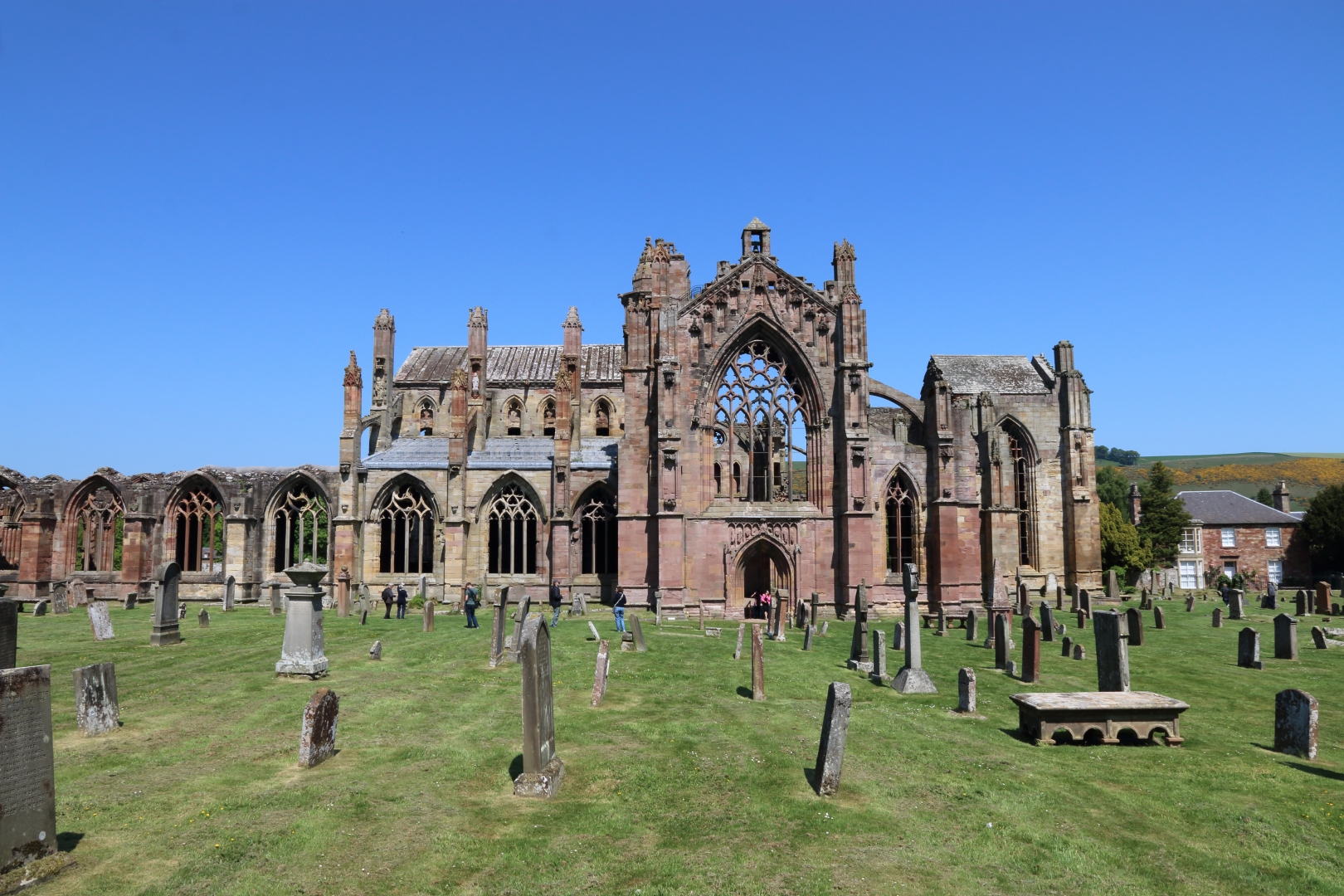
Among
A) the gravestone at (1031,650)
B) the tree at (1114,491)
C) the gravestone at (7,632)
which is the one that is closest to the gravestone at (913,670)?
the gravestone at (1031,650)

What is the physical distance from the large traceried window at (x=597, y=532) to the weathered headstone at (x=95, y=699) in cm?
2662

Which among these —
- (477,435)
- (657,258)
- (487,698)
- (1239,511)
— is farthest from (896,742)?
A: (1239,511)

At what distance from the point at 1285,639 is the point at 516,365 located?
137 ft

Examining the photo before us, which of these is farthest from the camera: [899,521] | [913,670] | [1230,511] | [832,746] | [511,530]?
[1230,511]

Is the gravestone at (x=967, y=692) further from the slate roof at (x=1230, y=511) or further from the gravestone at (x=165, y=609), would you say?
the slate roof at (x=1230, y=511)

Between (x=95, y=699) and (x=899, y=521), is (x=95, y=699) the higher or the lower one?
the lower one

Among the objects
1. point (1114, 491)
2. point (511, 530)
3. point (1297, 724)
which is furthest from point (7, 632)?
point (1114, 491)

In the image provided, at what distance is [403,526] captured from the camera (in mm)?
39125

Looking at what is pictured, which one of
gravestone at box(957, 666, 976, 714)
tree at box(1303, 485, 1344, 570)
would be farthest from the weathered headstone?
tree at box(1303, 485, 1344, 570)

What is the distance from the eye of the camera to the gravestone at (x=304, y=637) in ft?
50.9

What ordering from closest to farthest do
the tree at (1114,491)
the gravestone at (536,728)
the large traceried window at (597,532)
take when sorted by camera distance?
the gravestone at (536,728)
the large traceried window at (597,532)
the tree at (1114,491)

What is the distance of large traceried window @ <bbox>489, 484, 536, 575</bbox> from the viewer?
38.3m

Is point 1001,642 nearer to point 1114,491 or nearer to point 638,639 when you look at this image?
point 638,639

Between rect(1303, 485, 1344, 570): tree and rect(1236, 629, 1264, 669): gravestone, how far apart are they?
145ft
